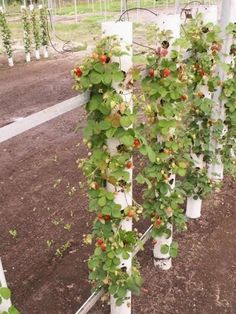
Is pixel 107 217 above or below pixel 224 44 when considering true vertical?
below

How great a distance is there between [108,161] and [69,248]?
139cm

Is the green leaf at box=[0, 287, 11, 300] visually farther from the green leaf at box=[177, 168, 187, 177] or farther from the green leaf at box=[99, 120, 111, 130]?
the green leaf at box=[177, 168, 187, 177]

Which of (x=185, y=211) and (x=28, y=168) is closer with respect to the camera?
(x=185, y=211)

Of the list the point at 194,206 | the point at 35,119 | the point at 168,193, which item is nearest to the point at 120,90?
the point at 35,119

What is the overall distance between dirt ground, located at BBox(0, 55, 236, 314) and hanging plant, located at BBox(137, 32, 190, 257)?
31cm

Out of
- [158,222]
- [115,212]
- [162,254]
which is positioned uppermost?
[115,212]

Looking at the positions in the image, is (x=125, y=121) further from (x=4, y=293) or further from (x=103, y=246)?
(x=4, y=293)

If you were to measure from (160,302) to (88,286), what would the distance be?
20.5 inches

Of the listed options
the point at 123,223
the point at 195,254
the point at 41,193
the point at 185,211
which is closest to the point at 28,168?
the point at 41,193

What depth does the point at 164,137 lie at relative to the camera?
2.47 metres

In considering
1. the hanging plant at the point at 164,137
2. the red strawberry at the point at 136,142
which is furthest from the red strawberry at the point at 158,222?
the red strawberry at the point at 136,142

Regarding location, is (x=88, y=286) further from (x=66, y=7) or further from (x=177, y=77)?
(x=66, y=7)

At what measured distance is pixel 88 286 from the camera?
8.93 ft

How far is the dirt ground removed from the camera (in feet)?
8.57
